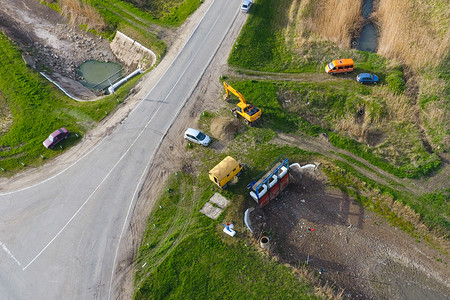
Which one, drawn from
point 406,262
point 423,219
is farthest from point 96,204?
point 423,219

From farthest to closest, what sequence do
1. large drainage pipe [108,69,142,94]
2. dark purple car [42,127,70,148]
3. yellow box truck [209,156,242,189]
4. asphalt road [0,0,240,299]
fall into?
large drainage pipe [108,69,142,94]
dark purple car [42,127,70,148]
yellow box truck [209,156,242,189]
asphalt road [0,0,240,299]

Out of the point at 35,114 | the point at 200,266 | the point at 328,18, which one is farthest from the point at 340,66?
the point at 35,114

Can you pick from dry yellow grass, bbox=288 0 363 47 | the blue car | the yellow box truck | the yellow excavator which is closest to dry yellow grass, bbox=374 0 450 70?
dry yellow grass, bbox=288 0 363 47

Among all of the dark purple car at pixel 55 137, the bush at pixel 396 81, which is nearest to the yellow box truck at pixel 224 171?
the dark purple car at pixel 55 137

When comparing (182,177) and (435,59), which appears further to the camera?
(435,59)

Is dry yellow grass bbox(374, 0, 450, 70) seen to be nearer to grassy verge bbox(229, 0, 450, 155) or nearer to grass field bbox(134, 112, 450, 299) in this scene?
grassy verge bbox(229, 0, 450, 155)

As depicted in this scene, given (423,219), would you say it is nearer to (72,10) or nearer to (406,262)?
(406,262)
